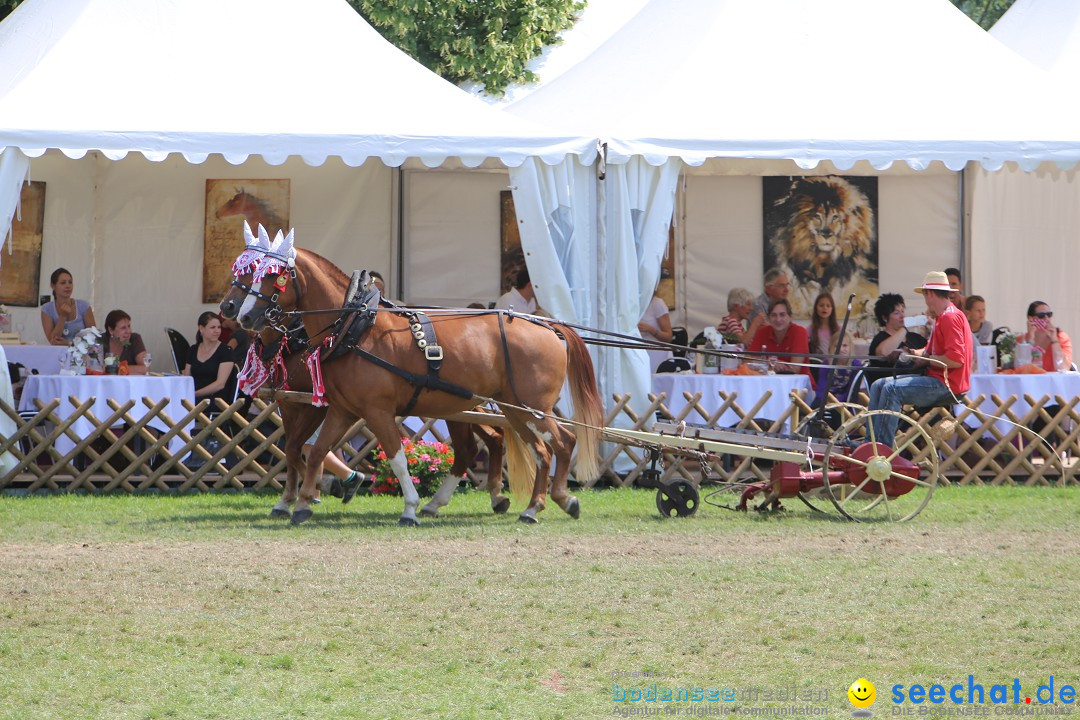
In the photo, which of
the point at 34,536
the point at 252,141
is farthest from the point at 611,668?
the point at 252,141

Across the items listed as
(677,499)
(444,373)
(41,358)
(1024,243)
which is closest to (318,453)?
(444,373)

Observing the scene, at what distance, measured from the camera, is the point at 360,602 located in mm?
6594

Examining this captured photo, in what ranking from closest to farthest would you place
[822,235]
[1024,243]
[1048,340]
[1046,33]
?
[1048,340] → [822,235] → [1024,243] → [1046,33]

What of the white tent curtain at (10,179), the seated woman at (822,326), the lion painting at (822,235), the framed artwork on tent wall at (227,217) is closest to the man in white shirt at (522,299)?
the seated woman at (822,326)

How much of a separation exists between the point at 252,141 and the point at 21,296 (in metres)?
4.94

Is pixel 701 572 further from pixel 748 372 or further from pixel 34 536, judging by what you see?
pixel 748 372

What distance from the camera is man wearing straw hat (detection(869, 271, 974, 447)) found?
30.6 ft

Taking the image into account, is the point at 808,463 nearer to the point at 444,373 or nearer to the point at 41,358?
the point at 444,373

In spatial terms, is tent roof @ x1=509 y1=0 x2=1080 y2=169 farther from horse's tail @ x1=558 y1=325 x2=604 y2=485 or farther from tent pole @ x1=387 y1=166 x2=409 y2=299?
horse's tail @ x1=558 y1=325 x2=604 y2=485

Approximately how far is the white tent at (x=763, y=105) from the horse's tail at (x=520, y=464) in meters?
1.90

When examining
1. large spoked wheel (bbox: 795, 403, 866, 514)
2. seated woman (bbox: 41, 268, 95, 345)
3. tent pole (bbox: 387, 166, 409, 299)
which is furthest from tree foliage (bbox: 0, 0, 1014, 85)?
large spoked wheel (bbox: 795, 403, 866, 514)

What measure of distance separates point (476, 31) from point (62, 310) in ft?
28.7

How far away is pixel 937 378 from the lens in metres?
9.39

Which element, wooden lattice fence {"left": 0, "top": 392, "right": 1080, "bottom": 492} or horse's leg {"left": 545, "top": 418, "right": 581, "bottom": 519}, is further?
wooden lattice fence {"left": 0, "top": 392, "right": 1080, "bottom": 492}
